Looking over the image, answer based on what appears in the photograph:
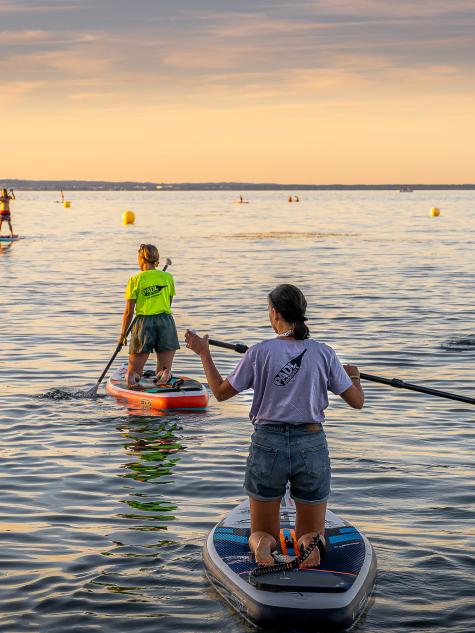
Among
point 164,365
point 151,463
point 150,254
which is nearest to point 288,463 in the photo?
point 151,463

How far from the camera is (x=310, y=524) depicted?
278 inches

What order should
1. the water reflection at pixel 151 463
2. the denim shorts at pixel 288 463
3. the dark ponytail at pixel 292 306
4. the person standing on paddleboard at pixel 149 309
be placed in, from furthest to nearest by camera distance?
the person standing on paddleboard at pixel 149 309
the water reflection at pixel 151 463
the denim shorts at pixel 288 463
the dark ponytail at pixel 292 306

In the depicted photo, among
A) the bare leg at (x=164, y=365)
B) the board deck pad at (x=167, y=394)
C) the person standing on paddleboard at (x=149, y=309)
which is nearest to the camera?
the person standing on paddleboard at (x=149, y=309)

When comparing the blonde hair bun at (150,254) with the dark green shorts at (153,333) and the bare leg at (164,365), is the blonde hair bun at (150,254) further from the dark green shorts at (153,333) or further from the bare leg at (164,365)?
the bare leg at (164,365)

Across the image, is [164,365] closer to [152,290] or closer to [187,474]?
[152,290]

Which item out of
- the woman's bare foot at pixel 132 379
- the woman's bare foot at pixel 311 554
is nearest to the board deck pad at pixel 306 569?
the woman's bare foot at pixel 311 554

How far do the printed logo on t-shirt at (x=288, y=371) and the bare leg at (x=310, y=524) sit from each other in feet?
2.82

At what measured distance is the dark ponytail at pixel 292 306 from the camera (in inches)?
263

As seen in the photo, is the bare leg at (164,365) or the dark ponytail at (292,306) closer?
the dark ponytail at (292,306)

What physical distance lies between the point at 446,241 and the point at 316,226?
2245 centimetres

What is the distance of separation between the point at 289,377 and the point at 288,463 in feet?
1.82

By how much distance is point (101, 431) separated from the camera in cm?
1286

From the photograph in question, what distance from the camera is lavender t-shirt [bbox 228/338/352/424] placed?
6723 millimetres

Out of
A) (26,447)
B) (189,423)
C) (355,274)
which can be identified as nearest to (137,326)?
(189,423)
